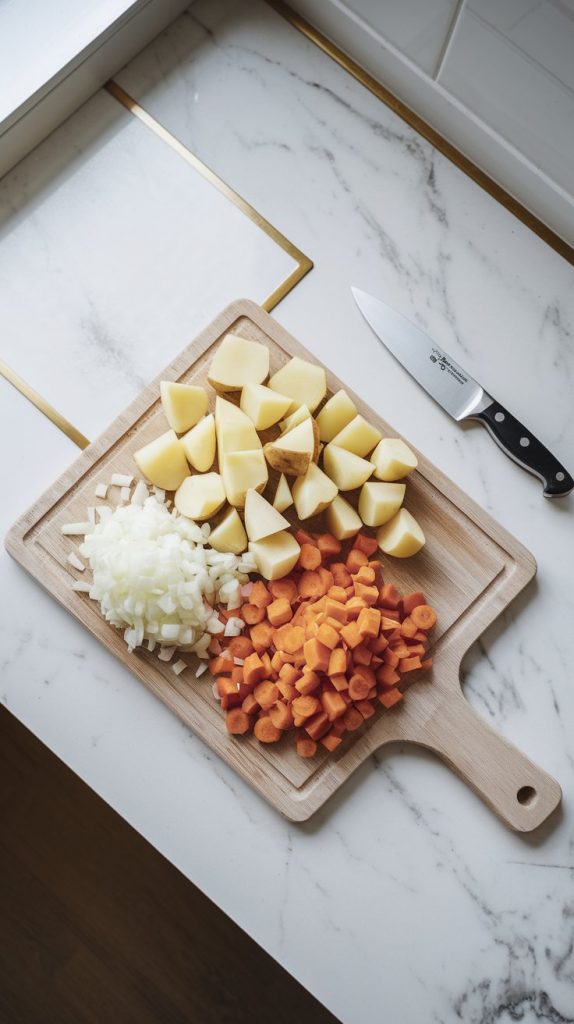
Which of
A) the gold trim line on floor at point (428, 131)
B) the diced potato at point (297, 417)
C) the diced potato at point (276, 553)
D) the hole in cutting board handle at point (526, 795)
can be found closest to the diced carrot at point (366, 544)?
the diced potato at point (276, 553)

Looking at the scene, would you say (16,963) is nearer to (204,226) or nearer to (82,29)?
(204,226)

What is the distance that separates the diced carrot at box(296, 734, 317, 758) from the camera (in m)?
1.38

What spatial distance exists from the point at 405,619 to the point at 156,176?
0.86 metres

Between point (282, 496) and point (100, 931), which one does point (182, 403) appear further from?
point (100, 931)

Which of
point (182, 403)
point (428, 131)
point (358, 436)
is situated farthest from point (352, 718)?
point (428, 131)

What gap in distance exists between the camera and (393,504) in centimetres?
141

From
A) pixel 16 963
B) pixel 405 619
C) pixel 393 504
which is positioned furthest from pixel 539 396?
pixel 16 963

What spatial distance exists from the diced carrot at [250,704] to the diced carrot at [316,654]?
11 centimetres

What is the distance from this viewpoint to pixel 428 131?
1565 millimetres

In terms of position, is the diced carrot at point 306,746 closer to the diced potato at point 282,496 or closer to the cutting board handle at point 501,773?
the cutting board handle at point 501,773

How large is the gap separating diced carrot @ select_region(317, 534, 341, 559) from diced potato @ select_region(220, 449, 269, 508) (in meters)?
0.13

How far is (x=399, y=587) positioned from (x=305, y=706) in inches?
9.9

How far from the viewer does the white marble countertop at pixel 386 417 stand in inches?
55.8

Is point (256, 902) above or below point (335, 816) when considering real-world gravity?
below
